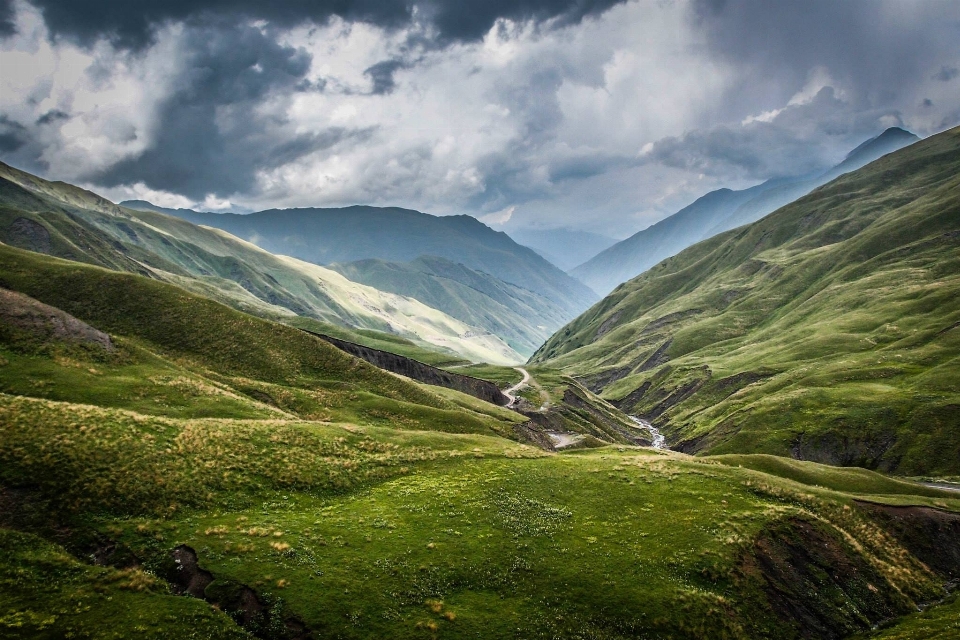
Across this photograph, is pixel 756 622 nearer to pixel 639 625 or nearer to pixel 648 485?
pixel 639 625

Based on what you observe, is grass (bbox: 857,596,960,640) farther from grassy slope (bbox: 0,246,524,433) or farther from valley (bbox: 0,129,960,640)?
grassy slope (bbox: 0,246,524,433)

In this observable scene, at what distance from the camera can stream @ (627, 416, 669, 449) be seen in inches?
5423

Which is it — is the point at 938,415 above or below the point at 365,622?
below

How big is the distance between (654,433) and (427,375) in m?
76.4

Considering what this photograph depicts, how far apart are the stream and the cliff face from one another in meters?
44.4

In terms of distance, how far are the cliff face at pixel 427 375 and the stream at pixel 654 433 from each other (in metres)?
44.4

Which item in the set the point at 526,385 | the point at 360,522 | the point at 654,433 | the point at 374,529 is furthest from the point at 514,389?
the point at 374,529

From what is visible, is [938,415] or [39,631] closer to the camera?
[39,631]

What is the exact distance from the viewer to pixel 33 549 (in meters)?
24.2

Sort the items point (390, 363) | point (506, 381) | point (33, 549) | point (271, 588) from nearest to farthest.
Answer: point (33, 549), point (271, 588), point (390, 363), point (506, 381)

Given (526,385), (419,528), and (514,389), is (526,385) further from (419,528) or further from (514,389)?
(419,528)

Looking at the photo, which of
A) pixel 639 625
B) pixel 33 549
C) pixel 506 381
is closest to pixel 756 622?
pixel 639 625

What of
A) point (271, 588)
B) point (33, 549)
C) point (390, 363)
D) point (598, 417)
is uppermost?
point (390, 363)

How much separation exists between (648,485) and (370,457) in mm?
25311
